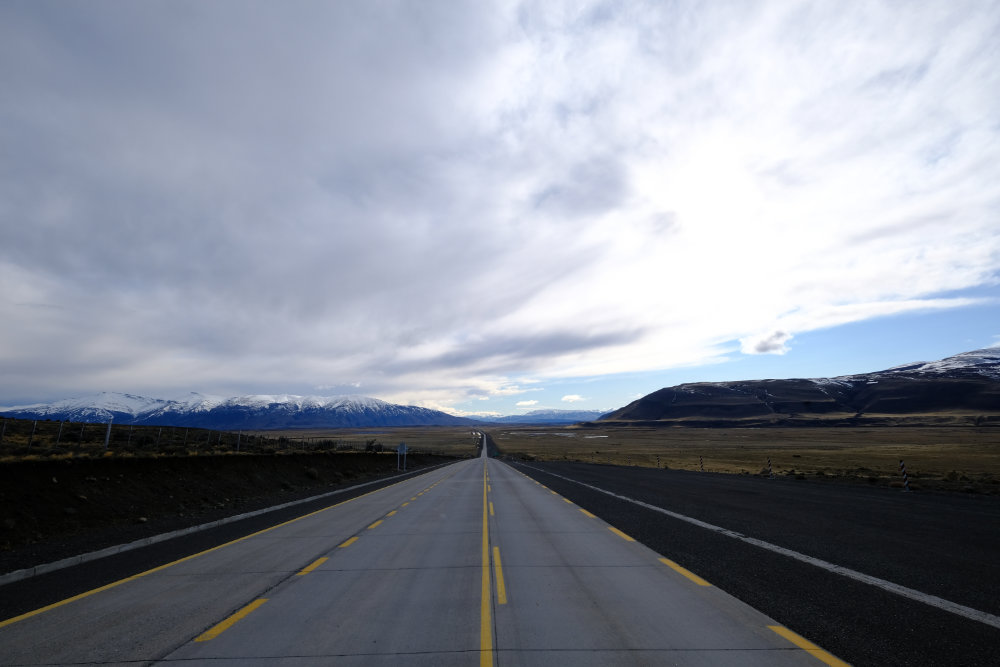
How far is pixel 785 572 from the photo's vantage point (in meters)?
7.79

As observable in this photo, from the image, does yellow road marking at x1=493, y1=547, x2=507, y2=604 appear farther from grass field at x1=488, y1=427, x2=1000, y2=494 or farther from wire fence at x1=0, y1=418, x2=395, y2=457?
grass field at x1=488, y1=427, x2=1000, y2=494

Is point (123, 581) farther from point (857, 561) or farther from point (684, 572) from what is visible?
point (857, 561)

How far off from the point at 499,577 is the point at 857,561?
622 cm

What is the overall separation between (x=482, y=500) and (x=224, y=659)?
15.4m

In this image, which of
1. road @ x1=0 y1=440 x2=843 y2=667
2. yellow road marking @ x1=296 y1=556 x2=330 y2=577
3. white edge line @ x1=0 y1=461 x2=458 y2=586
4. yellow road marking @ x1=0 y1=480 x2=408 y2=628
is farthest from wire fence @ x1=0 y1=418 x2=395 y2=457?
yellow road marking @ x1=296 y1=556 x2=330 y2=577

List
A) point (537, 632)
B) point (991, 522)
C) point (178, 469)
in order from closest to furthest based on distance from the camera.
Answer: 1. point (537, 632)
2. point (991, 522)
3. point (178, 469)

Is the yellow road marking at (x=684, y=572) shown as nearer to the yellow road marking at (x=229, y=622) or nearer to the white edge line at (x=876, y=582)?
the white edge line at (x=876, y=582)

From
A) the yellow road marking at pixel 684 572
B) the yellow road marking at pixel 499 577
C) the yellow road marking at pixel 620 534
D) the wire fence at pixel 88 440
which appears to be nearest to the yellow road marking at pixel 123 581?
the yellow road marking at pixel 499 577

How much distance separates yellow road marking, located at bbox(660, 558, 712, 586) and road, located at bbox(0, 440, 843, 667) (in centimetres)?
3

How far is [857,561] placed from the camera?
8.44 meters

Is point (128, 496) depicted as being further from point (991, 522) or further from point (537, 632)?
point (991, 522)

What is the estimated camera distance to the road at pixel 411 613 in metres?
4.94

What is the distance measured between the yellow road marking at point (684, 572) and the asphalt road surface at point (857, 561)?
0.62 ft

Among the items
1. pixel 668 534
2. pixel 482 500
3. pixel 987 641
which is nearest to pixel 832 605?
pixel 987 641
